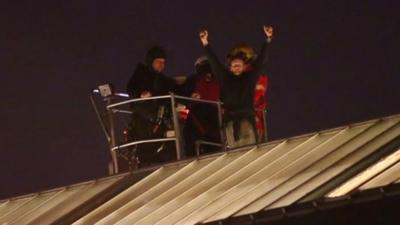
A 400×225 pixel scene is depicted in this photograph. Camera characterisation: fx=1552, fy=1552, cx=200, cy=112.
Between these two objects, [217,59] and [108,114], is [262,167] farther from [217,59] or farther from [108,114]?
[108,114]

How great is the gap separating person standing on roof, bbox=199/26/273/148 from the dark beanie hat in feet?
3.39

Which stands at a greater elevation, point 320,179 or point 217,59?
point 217,59

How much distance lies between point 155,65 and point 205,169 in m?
2.48

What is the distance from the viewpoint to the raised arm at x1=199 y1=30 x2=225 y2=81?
19.3 metres

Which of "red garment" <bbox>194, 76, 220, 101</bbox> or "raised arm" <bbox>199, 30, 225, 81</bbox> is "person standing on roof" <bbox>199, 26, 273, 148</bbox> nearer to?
"raised arm" <bbox>199, 30, 225, 81</bbox>

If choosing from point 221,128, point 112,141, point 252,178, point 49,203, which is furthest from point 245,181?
point 112,141

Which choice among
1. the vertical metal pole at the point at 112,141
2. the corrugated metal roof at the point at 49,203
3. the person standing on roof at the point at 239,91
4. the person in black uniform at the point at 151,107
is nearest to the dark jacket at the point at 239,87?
the person standing on roof at the point at 239,91

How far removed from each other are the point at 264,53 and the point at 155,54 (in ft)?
5.43

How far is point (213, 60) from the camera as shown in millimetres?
19344

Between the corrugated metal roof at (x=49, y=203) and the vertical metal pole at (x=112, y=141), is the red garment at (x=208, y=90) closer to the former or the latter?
the vertical metal pole at (x=112, y=141)

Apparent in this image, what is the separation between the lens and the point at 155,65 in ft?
67.2

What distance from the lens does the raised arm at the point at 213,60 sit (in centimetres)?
1928

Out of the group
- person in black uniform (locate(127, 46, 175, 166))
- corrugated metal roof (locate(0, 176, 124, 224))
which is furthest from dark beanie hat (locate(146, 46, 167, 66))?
corrugated metal roof (locate(0, 176, 124, 224))

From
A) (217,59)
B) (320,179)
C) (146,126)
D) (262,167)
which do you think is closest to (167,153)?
(146,126)
